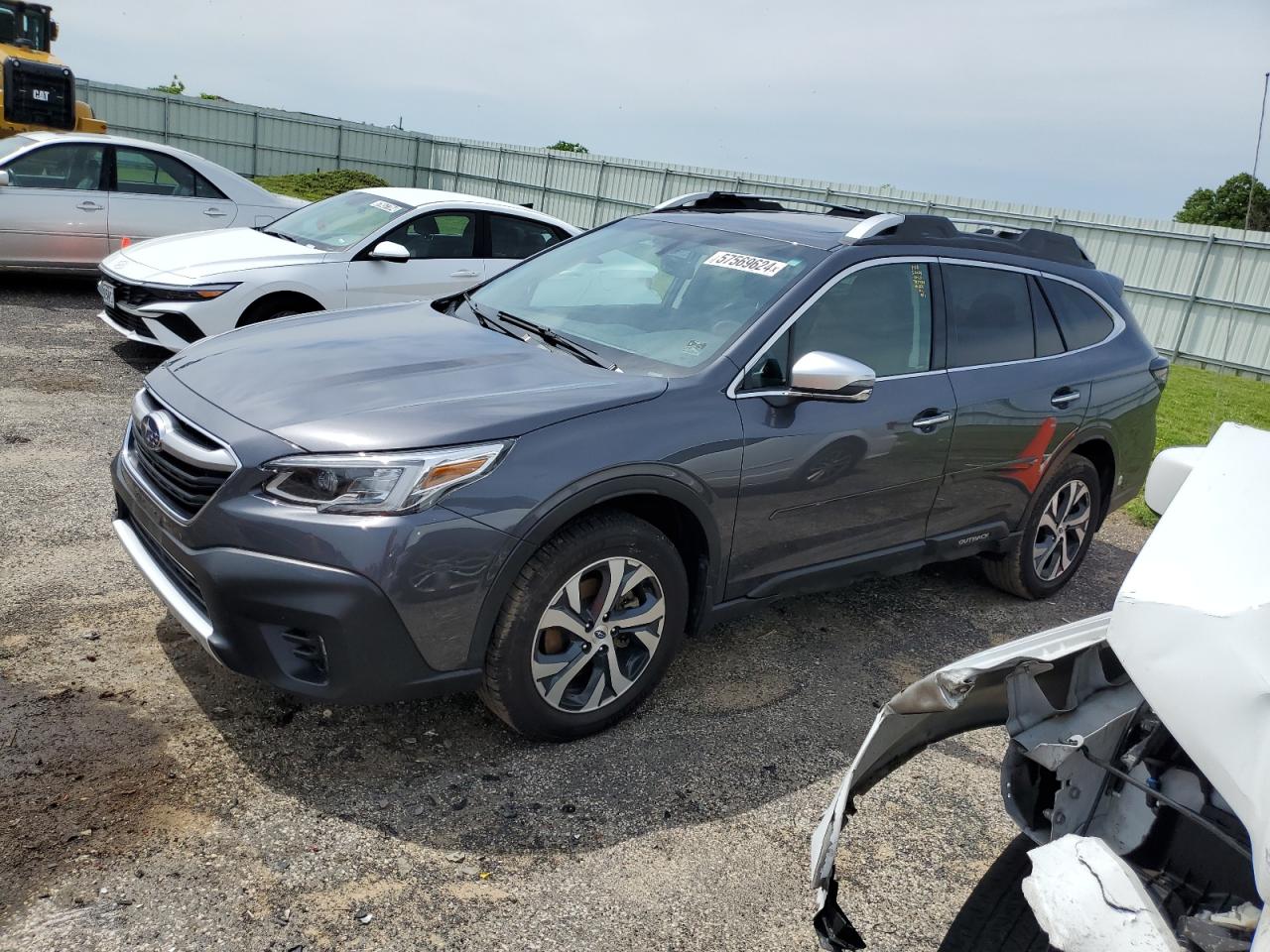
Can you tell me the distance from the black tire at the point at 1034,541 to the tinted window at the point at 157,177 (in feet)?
27.2

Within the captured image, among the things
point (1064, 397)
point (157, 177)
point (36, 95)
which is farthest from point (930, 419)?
point (36, 95)

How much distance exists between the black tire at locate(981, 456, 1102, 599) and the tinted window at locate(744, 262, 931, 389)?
1217 millimetres

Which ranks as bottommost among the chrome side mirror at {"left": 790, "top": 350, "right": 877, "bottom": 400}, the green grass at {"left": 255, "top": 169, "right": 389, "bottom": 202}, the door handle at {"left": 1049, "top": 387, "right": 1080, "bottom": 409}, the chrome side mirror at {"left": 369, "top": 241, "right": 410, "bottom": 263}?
the green grass at {"left": 255, "top": 169, "right": 389, "bottom": 202}

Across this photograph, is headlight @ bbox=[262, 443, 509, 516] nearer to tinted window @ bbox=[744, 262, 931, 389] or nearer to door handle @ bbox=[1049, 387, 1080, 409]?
tinted window @ bbox=[744, 262, 931, 389]

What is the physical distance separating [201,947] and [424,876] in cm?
58

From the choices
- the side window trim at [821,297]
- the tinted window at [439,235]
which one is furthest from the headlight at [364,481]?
the tinted window at [439,235]

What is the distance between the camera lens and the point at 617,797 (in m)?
3.31

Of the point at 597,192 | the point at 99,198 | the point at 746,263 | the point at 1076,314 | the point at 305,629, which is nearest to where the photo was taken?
the point at 305,629

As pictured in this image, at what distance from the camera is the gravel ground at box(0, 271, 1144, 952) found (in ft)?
8.81

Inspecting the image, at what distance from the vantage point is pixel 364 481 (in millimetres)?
2992

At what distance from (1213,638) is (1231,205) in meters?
3.24

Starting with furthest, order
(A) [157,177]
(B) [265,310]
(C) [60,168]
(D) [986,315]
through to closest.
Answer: (A) [157,177], (C) [60,168], (B) [265,310], (D) [986,315]

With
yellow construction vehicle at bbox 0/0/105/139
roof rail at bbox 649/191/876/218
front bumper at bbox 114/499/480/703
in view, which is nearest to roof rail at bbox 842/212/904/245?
roof rail at bbox 649/191/876/218

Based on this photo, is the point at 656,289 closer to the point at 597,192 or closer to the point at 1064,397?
the point at 1064,397
